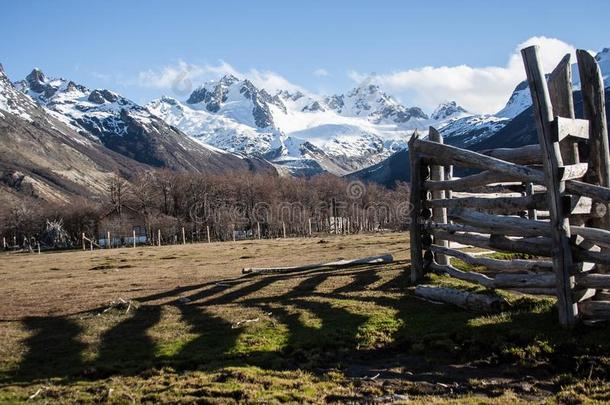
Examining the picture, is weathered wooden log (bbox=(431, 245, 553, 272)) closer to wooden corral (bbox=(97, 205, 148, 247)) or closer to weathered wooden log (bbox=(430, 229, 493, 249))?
weathered wooden log (bbox=(430, 229, 493, 249))

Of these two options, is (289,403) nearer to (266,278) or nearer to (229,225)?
(266,278)

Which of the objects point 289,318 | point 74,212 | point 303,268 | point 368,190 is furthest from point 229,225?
point 289,318

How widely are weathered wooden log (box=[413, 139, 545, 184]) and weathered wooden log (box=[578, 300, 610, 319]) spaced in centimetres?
215

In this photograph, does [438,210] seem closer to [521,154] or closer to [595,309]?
[521,154]

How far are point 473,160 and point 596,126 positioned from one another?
8.18 feet

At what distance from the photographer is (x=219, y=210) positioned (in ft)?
349

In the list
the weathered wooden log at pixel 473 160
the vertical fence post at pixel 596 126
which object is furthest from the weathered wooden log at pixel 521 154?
the vertical fence post at pixel 596 126

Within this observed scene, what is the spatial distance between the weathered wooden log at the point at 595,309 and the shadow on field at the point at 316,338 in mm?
327

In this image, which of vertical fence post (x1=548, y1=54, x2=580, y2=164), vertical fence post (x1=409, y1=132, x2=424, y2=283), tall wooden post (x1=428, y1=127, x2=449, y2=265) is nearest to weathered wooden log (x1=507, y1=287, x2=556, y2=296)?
vertical fence post (x1=548, y1=54, x2=580, y2=164)

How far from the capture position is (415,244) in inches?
586

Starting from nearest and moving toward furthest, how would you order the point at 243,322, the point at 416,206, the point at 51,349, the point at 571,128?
the point at 571,128 < the point at 51,349 < the point at 243,322 < the point at 416,206

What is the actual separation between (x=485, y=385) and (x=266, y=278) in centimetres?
1101

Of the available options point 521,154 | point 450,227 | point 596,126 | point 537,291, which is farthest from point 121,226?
point 596,126

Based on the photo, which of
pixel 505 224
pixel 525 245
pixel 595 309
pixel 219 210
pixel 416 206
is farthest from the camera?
pixel 219 210
